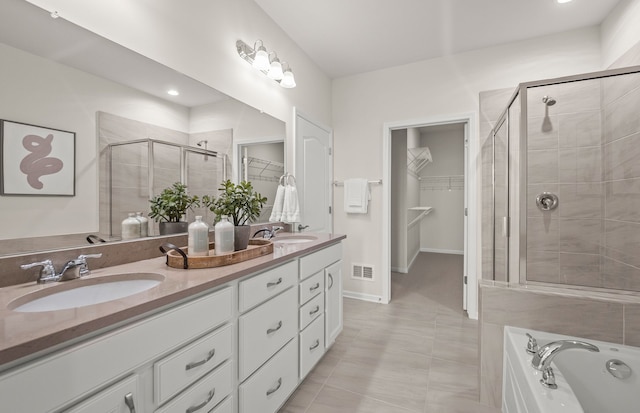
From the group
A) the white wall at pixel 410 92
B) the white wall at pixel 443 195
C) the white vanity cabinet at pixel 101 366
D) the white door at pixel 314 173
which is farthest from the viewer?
the white wall at pixel 443 195

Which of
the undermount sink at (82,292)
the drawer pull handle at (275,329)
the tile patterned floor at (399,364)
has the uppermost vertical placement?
the undermount sink at (82,292)

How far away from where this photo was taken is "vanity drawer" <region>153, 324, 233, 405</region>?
844mm

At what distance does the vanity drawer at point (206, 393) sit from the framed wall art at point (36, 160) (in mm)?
879

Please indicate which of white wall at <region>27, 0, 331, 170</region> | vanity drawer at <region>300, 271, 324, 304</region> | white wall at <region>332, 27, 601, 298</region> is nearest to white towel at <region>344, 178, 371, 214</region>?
white wall at <region>332, 27, 601, 298</region>

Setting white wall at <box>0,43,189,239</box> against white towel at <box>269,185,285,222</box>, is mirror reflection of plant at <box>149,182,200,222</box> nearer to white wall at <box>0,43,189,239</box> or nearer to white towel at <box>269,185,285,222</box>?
white wall at <box>0,43,189,239</box>

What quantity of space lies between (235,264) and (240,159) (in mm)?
918

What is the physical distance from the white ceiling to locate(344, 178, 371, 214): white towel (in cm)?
134

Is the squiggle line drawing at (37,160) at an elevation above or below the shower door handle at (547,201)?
above

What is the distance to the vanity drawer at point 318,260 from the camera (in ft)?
5.51

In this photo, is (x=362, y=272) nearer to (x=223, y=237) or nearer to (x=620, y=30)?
(x=223, y=237)

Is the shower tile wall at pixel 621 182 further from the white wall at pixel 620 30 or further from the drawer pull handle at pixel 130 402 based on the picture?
the drawer pull handle at pixel 130 402

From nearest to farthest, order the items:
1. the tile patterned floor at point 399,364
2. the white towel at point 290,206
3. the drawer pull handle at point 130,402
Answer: the drawer pull handle at point 130,402 → the tile patterned floor at point 399,364 → the white towel at point 290,206

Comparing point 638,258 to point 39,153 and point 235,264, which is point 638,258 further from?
point 39,153

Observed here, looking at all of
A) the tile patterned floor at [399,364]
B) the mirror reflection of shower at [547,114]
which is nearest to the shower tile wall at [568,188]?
the mirror reflection of shower at [547,114]
